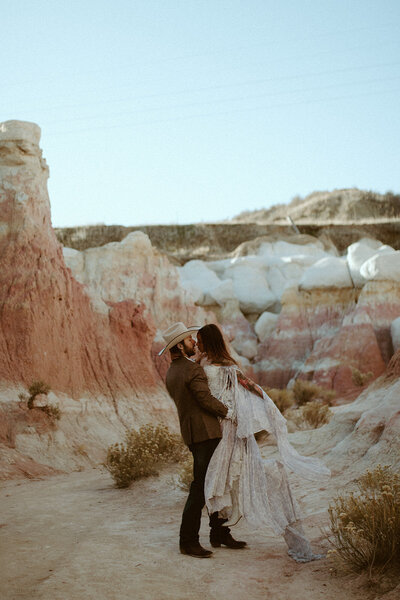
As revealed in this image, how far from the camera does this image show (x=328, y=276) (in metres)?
29.3

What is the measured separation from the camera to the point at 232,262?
1437 inches

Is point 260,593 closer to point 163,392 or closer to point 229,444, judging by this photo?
point 229,444

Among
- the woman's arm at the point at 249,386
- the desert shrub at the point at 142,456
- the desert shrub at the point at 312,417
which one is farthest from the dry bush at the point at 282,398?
the woman's arm at the point at 249,386

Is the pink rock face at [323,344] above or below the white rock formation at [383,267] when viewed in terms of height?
below

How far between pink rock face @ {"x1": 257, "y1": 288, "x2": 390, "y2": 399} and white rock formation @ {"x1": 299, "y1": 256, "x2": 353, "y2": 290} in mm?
311

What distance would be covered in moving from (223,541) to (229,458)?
33.4 inches

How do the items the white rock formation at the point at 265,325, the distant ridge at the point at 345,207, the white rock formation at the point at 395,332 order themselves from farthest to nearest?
the distant ridge at the point at 345,207
the white rock formation at the point at 265,325
the white rock formation at the point at 395,332

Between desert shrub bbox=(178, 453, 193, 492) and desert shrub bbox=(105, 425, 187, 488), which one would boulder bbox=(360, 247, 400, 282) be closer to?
desert shrub bbox=(105, 425, 187, 488)

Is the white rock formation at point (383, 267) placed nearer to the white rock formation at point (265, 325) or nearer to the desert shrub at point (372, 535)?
the white rock formation at point (265, 325)

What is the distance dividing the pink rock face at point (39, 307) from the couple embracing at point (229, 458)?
25.3ft

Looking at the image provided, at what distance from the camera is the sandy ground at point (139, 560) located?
438 cm

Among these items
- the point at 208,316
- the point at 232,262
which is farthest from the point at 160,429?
the point at 232,262

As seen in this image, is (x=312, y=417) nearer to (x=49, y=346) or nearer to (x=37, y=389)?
(x=49, y=346)

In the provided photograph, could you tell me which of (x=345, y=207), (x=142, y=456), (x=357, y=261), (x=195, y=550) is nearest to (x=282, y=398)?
(x=357, y=261)
